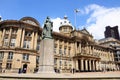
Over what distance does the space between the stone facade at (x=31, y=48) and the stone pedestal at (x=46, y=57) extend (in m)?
19.9

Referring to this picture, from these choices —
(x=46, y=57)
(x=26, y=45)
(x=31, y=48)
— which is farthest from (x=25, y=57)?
(x=46, y=57)

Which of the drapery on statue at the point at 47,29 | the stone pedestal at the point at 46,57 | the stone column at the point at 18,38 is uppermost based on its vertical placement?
the stone column at the point at 18,38

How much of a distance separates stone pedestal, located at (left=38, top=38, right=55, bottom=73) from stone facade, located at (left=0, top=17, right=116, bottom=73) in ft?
65.4

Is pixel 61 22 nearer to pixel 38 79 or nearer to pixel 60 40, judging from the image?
pixel 60 40

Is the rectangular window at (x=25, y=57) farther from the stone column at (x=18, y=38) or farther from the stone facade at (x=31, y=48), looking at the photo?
the stone column at (x=18, y=38)

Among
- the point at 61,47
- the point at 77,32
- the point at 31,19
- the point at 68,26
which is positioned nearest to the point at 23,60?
the point at 31,19

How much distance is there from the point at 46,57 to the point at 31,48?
2527cm

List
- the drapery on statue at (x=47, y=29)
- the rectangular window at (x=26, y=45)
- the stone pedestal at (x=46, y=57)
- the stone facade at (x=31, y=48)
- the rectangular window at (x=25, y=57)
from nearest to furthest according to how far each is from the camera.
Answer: the stone pedestal at (x=46, y=57)
the drapery on statue at (x=47, y=29)
the stone facade at (x=31, y=48)
the rectangular window at (x=25, y=57)
the rectangular window at (x=26, y=45)

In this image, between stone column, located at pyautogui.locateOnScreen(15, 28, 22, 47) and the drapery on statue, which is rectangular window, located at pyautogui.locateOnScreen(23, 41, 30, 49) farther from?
the drapery on statue

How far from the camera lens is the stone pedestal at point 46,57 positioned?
16203mm

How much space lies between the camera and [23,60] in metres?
38.0

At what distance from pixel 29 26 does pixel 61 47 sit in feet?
52.5

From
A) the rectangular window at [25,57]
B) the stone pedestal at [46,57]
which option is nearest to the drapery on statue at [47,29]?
the stone pedestal at [46,57]

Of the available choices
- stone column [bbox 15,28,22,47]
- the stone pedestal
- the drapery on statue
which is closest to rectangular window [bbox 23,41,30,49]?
stone column [bbox 15,28,22,47]
